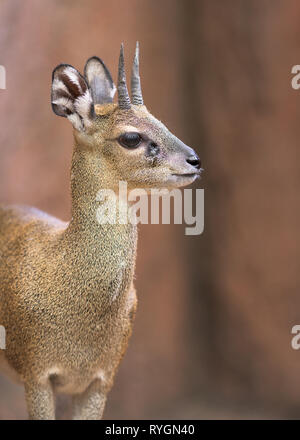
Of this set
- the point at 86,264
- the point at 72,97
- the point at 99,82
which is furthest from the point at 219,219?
the point at 72,97

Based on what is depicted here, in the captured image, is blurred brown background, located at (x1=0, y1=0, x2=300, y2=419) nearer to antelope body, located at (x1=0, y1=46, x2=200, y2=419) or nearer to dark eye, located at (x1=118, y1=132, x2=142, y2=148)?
antelope body, located at (x1=0, y1=46, x2=200, y2=419)

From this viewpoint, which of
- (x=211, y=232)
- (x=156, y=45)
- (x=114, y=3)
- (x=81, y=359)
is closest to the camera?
(x=81, y=359)

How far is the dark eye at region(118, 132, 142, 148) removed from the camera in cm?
252

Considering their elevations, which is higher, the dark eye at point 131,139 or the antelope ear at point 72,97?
the antelope ear at point 72,97

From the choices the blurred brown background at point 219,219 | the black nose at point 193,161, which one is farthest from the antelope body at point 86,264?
the blurred brown background at point 219,219

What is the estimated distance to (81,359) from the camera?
2.72 m

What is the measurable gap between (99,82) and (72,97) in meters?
0.33

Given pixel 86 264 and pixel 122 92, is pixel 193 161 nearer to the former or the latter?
pixel 122 92

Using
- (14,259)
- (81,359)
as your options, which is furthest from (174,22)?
(81,359)

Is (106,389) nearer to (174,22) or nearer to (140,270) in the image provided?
(140,270)

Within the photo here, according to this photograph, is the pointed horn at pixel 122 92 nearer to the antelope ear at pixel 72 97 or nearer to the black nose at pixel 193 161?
the antelope ear at pixel 72 97

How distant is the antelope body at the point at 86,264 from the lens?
2.52m

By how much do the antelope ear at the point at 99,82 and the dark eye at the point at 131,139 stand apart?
381 mm
